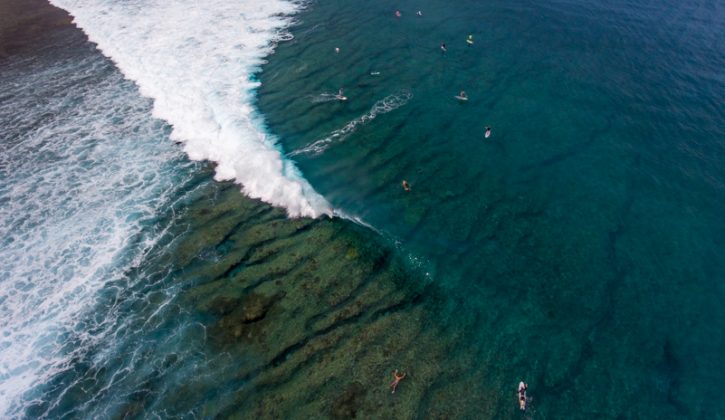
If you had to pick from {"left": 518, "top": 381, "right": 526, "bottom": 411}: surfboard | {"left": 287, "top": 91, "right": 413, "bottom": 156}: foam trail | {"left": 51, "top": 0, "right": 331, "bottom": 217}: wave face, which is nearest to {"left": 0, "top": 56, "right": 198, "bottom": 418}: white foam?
{"left": 51, "top": 0, "right": 331, "bottom": 217}: wave face

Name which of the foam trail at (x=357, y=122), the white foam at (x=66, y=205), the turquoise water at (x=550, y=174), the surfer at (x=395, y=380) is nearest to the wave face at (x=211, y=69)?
the turquoise water at (x=550, y=174)

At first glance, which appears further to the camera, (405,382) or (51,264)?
(51,264)

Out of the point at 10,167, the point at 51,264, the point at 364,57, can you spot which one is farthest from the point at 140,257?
the point at 364,57

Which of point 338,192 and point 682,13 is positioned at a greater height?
point 682,13

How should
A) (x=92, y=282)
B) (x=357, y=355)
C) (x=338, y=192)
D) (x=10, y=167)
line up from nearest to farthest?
1. (x=357, y=355)
2. (x=92, y=282)
3. (x=338, y=192)
4. (x=10, y=167)

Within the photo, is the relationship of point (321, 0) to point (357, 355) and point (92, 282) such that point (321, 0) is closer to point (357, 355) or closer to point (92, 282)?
point (92, 282)

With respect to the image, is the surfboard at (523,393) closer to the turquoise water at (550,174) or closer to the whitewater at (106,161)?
the turquoise water at (550,174)
